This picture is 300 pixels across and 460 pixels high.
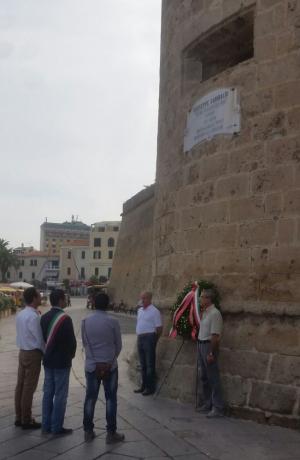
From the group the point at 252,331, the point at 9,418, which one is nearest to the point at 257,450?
the point at 252,331

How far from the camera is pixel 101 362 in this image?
18.0ft

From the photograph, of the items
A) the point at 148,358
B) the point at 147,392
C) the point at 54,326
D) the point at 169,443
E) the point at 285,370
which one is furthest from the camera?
the point at 148,358

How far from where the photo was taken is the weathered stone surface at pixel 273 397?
592 centimetres

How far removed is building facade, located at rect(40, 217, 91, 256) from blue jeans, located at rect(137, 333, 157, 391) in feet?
472

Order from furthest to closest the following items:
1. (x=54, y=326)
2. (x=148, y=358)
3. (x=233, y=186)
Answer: (x=148, y=358), (x=233, y=186), (x=54, y=326)

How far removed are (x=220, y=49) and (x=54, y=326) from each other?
478cm

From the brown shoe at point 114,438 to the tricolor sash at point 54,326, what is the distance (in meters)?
1.06

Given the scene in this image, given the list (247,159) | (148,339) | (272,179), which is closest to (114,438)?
(148,339)

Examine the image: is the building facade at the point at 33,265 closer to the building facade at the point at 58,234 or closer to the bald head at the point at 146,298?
the building facade at the point at 58,234

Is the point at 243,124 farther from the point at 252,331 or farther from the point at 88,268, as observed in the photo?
the point at 88,268

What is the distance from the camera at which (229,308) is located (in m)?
6.84

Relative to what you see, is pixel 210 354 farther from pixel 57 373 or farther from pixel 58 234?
pixel 58 234

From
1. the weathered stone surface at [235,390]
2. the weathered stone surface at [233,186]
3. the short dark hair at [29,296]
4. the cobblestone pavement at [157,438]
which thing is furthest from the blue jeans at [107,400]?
the weathered stone surface at [233,186]

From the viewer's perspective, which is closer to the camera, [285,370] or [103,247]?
[285,370]
